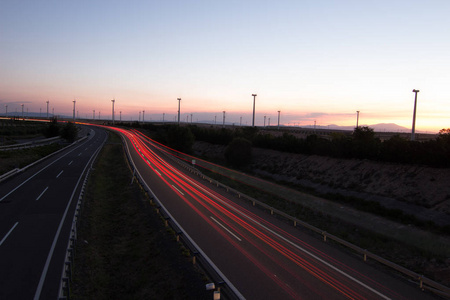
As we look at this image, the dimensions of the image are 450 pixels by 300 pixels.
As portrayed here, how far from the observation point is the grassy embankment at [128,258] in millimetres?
10238

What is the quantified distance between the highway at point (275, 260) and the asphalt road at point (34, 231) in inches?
241

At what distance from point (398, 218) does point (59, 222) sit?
80.6 ft

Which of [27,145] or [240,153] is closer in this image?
[240,153]

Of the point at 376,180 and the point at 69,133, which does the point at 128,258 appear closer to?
the point at 376,180

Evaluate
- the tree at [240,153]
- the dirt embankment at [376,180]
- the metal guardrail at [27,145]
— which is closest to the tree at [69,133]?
the metal guardrail at [27,145]

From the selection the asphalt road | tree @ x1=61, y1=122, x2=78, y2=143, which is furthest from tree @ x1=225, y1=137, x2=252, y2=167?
tree @ x1=61, y1=122, x2=78, y2=143

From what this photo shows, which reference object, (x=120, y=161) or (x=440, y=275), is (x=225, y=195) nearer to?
(x=440, y=275)

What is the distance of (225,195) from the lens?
979 inches

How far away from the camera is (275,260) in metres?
11.9

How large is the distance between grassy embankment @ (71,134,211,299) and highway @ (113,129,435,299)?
1.39m

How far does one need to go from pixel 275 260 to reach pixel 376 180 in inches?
930

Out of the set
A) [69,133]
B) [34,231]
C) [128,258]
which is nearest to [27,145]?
[69,133]

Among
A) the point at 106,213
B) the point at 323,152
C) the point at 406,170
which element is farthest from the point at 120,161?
the point at 406,170

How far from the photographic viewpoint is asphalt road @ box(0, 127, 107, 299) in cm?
955
